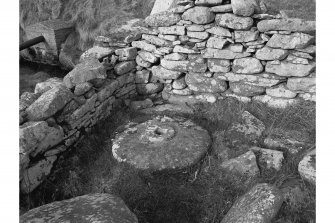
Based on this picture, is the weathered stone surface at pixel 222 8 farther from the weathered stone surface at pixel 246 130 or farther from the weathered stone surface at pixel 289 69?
the weathered stone surface at pixel 246 130

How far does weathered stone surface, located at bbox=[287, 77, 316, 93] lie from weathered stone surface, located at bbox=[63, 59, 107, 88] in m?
3.03

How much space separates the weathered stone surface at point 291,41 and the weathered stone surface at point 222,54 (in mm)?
469

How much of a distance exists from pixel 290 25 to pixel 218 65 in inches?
49.8

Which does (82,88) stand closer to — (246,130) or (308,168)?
(246,130)

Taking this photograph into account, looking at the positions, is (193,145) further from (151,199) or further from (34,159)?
(34,159)

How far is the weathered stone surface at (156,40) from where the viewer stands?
537 cm

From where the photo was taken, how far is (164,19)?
5.19 metres

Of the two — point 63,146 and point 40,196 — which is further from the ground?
point 63,146

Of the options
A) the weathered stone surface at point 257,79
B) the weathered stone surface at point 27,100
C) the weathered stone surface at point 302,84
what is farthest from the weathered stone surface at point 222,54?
the weathered stone surface at point 27,100

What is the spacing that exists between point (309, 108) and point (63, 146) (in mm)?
3818

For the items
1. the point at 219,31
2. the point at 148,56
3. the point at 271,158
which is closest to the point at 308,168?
the point at 271,158

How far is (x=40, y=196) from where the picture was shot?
13.2ft

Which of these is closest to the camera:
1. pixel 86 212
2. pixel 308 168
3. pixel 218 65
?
pixel 86 212

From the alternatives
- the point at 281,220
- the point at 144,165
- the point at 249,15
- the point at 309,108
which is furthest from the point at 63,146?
the point at 309,108
